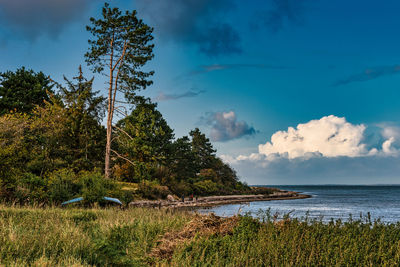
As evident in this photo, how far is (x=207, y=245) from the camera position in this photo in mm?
7137

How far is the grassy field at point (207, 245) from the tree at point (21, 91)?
34.7 metres

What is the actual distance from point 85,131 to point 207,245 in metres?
25.5

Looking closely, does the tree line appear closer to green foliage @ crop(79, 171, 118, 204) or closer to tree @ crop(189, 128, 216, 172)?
green foliage @ crop(79, 171, 118, 204)

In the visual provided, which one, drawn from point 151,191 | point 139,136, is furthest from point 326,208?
point 139,136

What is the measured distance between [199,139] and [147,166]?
37.8 m

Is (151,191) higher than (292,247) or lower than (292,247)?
lower

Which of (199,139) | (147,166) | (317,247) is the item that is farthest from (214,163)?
(317,247)

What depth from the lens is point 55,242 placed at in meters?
6.91

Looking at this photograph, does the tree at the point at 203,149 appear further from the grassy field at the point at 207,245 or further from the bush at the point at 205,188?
the grassy field at the point at 207,245

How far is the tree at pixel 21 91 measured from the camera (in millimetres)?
38188

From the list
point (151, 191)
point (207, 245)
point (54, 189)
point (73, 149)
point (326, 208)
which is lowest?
point (326, 208)

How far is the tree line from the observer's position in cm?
1861

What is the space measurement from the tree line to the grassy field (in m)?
10.5

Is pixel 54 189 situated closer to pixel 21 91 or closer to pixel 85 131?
pixel 85 131
